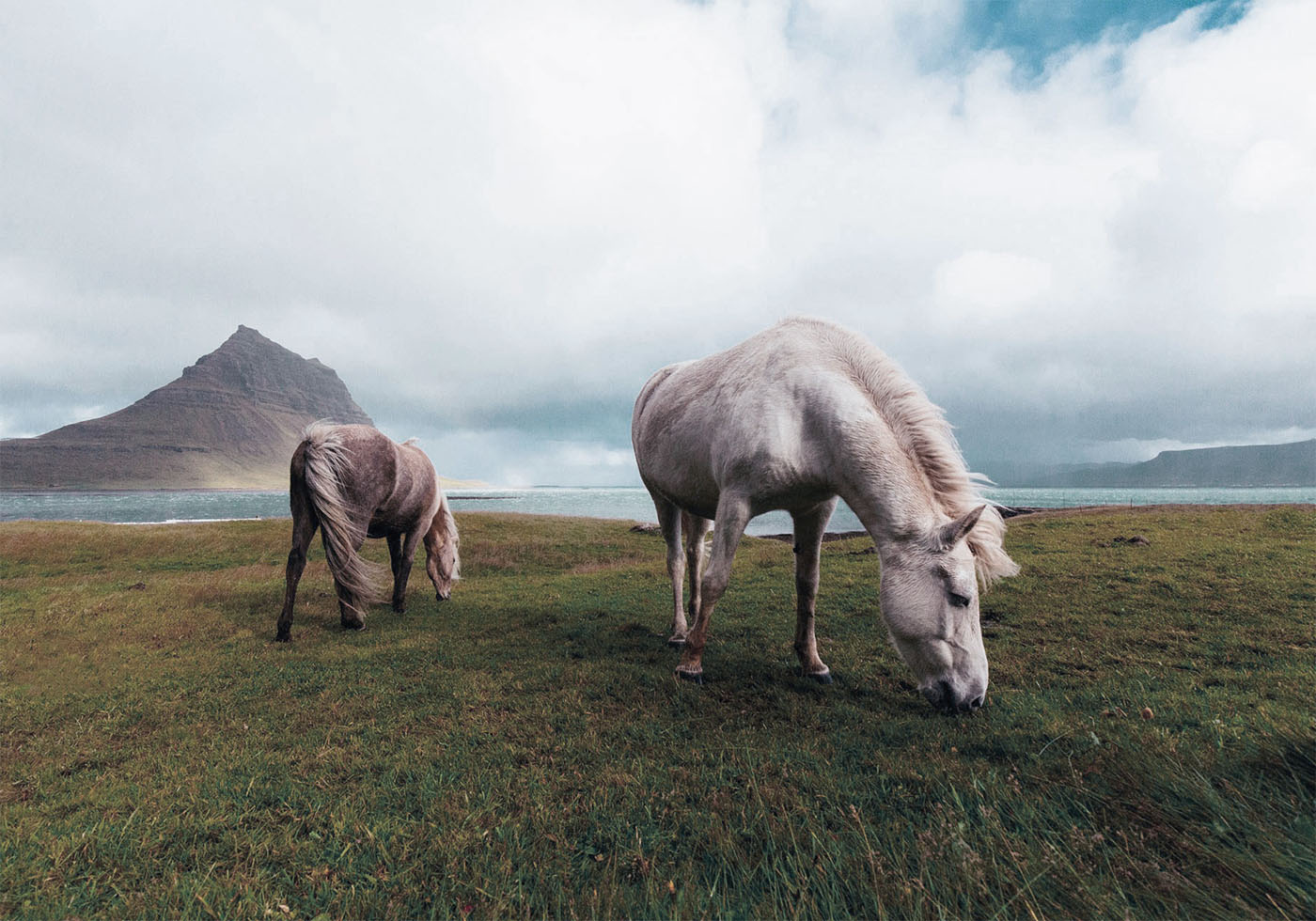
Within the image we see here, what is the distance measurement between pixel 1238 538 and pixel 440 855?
677 inches

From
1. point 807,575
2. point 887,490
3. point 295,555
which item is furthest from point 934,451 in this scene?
point 295,555

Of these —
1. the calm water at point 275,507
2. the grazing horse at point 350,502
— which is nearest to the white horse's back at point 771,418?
the grazing horse at point 350,502

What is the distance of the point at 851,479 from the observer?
4312 mm

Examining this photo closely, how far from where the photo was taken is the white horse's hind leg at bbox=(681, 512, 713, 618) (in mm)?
6617

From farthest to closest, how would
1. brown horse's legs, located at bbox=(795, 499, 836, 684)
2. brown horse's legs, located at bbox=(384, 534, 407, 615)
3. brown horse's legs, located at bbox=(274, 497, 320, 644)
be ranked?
brown horse's legs, located at bbox=(384, 534, 407, 615) → brown horse's legs, located at bbox=(274, 497, 320, 644) → brown horse's legs, located at bbox=(795, 499, 836, 684)

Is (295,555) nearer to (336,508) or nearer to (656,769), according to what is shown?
(336,508)

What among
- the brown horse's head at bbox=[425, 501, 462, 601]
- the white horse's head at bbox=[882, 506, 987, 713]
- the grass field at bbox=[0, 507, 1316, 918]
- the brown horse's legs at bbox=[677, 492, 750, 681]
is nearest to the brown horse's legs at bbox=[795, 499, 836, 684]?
the grass field at bbox=[0, 507, 1316, 918]

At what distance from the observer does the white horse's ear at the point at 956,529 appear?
3.75 meters

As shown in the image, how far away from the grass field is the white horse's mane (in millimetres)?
1210

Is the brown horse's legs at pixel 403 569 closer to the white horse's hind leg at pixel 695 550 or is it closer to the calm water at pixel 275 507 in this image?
the white horse's hind leg at pixel 695 550

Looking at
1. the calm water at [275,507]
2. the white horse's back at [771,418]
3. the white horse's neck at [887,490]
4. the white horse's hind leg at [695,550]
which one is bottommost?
the calm water at [275,507]

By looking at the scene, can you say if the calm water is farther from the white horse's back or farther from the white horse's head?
the white horse's head

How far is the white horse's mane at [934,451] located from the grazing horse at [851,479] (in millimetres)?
11

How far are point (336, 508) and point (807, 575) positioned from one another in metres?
6.34
